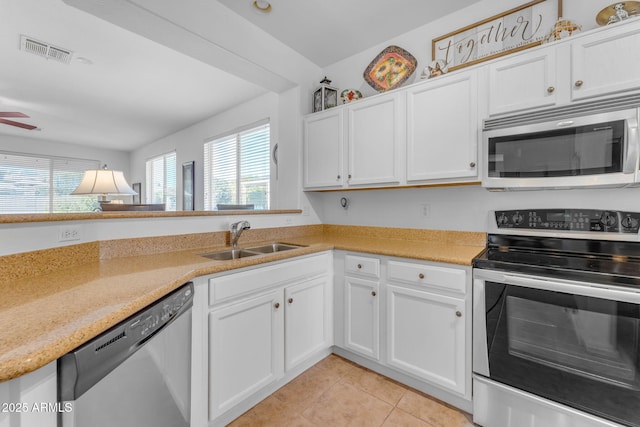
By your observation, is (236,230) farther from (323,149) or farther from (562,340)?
(562,340)

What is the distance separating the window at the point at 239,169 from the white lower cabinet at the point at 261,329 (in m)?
2.08

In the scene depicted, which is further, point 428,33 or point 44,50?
point 44,50

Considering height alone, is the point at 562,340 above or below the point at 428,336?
above

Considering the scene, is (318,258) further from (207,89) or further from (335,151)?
(207,89)

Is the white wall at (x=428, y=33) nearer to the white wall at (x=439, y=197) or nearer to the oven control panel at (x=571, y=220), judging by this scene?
the white wall at (x=439, y=197)

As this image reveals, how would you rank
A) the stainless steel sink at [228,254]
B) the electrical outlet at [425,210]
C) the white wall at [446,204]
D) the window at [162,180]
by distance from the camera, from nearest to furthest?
the white wall at [446,204], the stainless steel sink at [228,254], the electrical outlet at [425,210], the window at [162,180]

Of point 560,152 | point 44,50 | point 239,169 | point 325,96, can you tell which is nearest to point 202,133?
point 239,169

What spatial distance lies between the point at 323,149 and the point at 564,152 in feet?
5.55

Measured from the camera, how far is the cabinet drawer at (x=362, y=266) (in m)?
1.91

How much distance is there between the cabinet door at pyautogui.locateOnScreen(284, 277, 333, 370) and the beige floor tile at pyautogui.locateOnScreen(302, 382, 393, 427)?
0.94 feet

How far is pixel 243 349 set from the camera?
5.08 feet

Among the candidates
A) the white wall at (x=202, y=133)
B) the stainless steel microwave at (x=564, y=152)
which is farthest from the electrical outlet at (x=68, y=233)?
the stainless steel microwave at (x=564, y=152)

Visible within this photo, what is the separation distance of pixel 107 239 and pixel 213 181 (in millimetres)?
3266

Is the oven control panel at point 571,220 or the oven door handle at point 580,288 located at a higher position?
the oven control panel at point 571,220
